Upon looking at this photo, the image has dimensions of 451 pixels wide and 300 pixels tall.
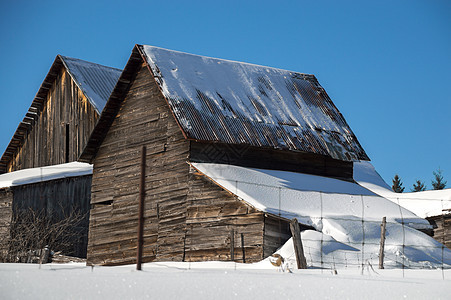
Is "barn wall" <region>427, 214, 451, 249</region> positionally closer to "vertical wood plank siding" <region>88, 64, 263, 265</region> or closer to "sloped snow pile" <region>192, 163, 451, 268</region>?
"sloped snow pile" <region>192, 163, 451, 268</region>

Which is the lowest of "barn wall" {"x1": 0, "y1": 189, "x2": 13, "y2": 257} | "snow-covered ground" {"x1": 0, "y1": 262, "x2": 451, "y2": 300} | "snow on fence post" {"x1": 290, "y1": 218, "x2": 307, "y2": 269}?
"snow-covered ground" {"x1": 0, "y1": 262, "x2": 451, "y2": 300}

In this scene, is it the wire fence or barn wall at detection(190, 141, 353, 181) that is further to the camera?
barn wall at detection(190, 141, 353, 181)

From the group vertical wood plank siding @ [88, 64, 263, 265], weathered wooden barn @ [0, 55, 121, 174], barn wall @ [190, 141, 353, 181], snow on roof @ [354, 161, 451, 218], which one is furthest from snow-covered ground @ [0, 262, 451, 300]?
weathered wooden barn @ [0, 55, 121, 174]

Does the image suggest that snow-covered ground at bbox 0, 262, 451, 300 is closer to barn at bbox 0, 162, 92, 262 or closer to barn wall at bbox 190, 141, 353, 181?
barn wall at bbox 190, 141, 353, 181

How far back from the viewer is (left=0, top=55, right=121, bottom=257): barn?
29.1 metres

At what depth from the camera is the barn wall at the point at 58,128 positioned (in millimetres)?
31953

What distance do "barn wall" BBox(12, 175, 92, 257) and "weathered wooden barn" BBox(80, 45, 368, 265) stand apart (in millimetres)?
3267

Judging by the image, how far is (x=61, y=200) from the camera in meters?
29.1

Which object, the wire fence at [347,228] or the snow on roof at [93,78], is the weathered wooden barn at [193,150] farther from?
the snow on roof at [93,78]

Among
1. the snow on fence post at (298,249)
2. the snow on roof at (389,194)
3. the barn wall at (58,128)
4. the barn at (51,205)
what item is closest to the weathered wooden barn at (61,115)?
the barn wall at (58,128)

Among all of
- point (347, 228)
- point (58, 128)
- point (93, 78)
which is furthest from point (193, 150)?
point (93, 78)

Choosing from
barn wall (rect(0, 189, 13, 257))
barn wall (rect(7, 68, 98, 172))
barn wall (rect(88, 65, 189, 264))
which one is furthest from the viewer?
barn wall (rect(7, 68, 98, 172))

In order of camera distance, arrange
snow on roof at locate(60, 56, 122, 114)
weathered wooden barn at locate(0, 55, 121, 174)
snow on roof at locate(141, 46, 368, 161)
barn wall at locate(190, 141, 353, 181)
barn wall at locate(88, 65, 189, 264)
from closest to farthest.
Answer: barn wall at locate(88, 65, 189, 264), barn wall at locate(190, 141, 353, 181), snow on roof at locate(141, 46, 368, 161), weathered wooden barn at locate(0, 55, 121, 174), snow on roof at locate(60, 56, 122, 114)

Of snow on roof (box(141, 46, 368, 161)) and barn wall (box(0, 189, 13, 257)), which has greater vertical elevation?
snow on roof (box(141, 46, 368, 161))
